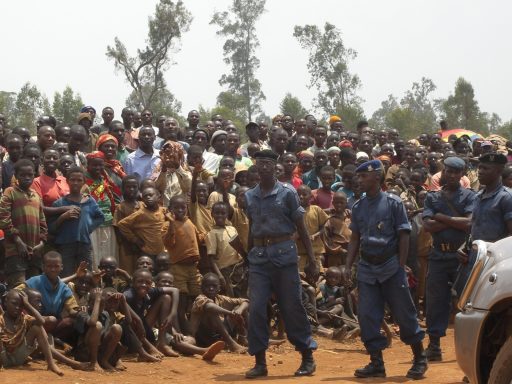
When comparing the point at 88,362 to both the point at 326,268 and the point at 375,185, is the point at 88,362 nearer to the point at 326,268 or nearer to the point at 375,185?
the point at 375,185

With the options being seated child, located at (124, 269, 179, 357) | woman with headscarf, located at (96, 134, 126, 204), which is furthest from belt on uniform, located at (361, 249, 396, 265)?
woman with headscarf, located at (96, 134, 126, 204)

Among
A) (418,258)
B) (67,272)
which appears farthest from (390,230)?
(418,258)

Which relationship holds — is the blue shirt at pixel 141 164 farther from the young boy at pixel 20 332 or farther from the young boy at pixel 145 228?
the young boy at pixel 20 332

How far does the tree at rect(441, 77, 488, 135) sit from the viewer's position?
3681cm

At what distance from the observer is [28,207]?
9.61 meters

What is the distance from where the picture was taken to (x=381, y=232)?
27.2ft

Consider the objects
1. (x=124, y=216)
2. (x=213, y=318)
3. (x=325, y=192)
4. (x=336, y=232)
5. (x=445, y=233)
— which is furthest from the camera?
(x=325, y=192)

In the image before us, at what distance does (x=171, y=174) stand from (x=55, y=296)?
9.82ft

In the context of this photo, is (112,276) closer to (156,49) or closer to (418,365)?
(418,365)

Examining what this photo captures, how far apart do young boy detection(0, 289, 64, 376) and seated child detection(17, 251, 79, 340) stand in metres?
0.43

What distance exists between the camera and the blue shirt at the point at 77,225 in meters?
10.0

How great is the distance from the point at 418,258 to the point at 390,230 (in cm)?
543

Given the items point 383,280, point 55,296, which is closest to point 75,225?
point 55,296

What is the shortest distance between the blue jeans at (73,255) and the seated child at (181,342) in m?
0.77
